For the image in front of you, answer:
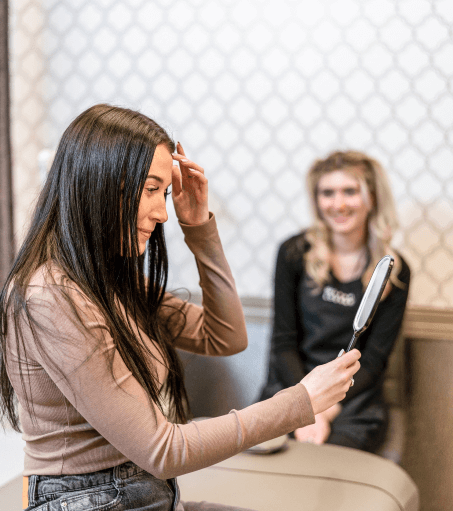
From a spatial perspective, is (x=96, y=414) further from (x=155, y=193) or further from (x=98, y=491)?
(x=155, y=193)

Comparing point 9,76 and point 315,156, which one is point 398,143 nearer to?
point 315,156

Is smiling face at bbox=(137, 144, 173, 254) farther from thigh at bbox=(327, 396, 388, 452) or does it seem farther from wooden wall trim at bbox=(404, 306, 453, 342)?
wooden wall trim at bbox=(404, 306, 453, 342)

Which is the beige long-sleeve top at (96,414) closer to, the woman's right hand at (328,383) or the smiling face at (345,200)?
the woman's right hand at (328,383)

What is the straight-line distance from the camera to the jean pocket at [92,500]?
0.86 meters

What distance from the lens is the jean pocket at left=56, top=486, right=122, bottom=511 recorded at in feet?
2.83

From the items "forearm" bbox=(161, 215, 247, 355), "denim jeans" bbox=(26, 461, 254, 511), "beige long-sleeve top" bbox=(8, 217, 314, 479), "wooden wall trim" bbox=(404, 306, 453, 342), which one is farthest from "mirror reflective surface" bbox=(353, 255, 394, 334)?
"wooden wall trim" bbox=(404, 306, 453, 342)

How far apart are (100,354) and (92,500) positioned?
258 mm

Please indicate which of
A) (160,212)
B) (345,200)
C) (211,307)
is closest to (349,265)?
(345,200)

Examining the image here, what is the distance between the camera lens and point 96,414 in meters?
0.79

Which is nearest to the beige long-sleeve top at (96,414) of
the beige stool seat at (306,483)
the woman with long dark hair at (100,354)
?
the woman with long dark hair at (100,354)

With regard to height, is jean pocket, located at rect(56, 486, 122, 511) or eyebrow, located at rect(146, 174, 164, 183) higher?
eyebrow, located at rect(146, 174, 164, 183)

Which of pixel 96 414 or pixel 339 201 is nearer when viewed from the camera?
pixel 96 414

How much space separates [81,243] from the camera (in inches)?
33.4

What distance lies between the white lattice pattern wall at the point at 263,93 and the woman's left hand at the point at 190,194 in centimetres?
114
